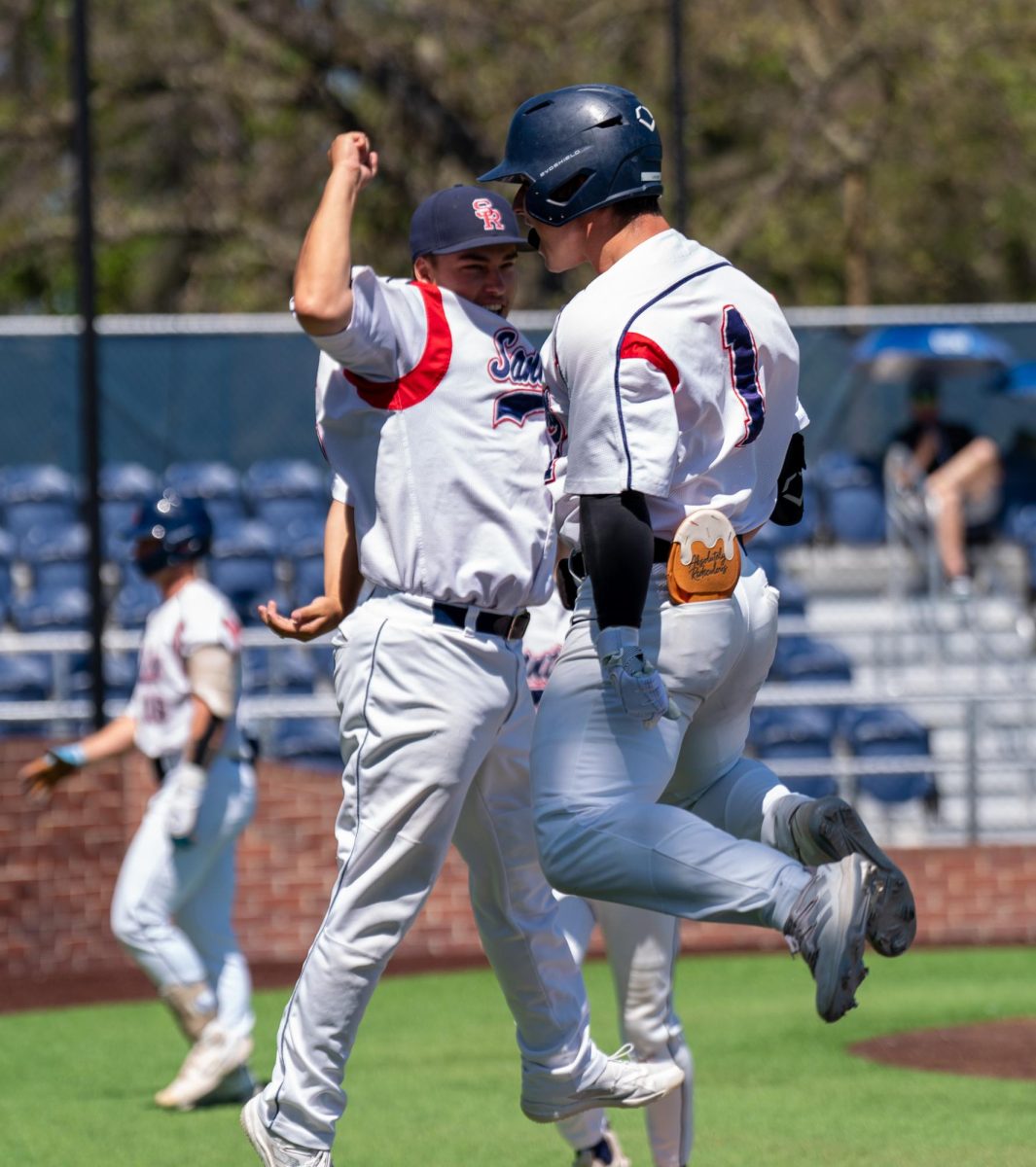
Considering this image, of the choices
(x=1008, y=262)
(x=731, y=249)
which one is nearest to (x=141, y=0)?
(x=731, y=249)

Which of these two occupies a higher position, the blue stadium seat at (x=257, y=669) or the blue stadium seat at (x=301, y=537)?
the blue stadium seat at (x=301, y=537)

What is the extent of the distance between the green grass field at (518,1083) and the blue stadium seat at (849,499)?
16.4 feet

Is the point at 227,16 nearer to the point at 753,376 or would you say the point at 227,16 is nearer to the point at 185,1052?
the point at 185,1052

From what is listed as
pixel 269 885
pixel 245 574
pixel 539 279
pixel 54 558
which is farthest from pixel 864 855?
pixel 539 279

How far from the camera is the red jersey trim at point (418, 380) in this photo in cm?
453

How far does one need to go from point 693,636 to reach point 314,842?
6.32 m

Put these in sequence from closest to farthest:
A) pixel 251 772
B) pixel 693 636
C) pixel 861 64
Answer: pixel 693 636
pixel 251 772
pixel 861 64

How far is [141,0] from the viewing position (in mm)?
18531

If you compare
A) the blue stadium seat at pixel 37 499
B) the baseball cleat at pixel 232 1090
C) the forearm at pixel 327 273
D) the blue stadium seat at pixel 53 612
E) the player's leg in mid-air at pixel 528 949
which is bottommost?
the baseball cleat at pixel 232 1090

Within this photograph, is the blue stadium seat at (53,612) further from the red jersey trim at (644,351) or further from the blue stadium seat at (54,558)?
the red jersey trim at (644,351)

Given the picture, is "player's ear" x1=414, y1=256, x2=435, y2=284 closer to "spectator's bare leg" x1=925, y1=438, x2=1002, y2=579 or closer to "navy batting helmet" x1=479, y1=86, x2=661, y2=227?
"navy batting helmet" x1=479, y1=86, x2=661, y2=227

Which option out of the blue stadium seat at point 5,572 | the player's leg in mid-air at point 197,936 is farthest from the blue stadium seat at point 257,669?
the player's leg in mid-air at point 197,936

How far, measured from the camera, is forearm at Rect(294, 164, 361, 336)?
4168 millimetres

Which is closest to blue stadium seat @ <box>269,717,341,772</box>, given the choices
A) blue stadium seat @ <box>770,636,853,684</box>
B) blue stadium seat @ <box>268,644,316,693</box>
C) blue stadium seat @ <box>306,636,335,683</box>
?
blue stadium seat @ <box>268,644,316,693</box>
